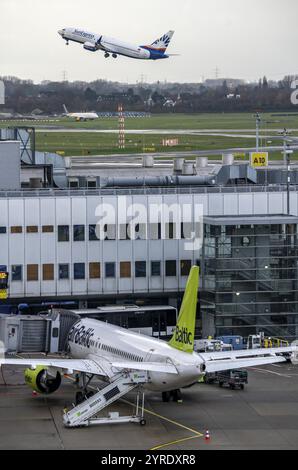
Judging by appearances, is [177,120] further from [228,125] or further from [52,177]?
[52,177]

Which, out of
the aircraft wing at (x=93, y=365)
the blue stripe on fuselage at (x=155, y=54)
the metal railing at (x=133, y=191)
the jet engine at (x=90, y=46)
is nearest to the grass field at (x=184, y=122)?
the blue stripe on fuselage at (x=155, y=54)

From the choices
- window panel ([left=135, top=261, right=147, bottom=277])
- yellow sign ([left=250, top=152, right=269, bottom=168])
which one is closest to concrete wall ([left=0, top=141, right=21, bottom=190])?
window panel ([left=135, top=261, right=147, bottom=277])

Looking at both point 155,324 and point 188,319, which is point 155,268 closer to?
point 155,324

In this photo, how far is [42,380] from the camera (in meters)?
73.3

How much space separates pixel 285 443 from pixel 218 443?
3.29 m

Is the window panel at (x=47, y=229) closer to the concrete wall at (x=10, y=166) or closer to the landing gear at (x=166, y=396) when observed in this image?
the concrete wall at (x=10, y=166)

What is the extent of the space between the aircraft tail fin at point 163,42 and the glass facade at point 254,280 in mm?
73121

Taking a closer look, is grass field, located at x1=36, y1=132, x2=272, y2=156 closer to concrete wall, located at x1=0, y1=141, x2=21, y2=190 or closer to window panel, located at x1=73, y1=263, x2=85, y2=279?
concrete wall, located at x1=0, y1=141, x2=21, y2=190

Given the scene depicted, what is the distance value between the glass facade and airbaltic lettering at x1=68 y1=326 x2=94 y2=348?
13009mm

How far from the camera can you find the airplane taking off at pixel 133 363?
66.3 meters

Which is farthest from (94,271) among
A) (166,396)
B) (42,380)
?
(166,396)

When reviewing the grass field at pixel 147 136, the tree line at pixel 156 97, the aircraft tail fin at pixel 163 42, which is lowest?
the grass field at pixel 147 136

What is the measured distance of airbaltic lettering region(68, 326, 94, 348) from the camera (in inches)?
3041
